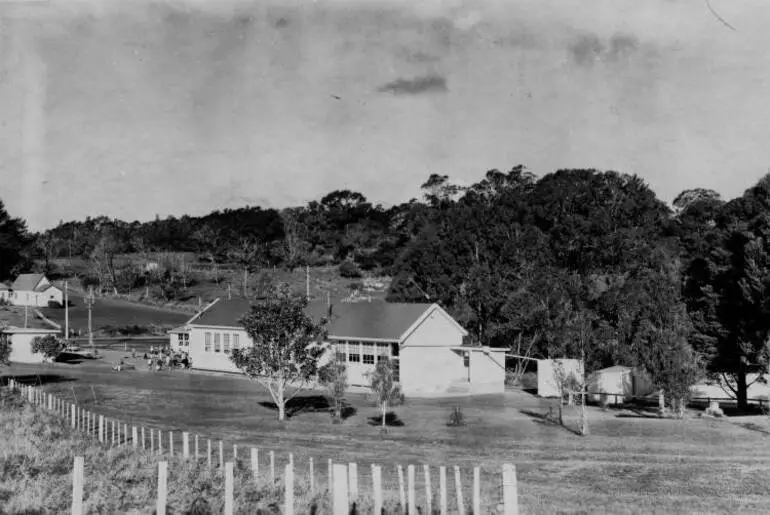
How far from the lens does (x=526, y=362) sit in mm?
→ 56625

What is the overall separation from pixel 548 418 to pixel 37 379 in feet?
103

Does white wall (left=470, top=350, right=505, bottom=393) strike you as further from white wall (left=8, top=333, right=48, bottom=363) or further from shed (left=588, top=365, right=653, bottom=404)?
white wall (left=8, top=333, right=48, bottom=363)

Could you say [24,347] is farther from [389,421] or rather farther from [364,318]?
[389,421]

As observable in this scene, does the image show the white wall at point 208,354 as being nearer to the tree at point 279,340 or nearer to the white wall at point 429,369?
the white wall at point 429,369

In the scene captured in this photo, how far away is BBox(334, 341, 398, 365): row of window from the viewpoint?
47062mm

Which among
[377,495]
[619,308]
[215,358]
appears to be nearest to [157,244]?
[215,358]

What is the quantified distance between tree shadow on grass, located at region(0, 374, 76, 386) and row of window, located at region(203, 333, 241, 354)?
10.5 meters

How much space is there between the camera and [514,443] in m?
29.2

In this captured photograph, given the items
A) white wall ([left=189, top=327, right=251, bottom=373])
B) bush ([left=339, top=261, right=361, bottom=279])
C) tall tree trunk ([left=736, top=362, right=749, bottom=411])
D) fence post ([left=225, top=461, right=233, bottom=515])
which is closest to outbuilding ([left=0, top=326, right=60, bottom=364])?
white wall ([left=189, top=327, right=251, bottom=373])

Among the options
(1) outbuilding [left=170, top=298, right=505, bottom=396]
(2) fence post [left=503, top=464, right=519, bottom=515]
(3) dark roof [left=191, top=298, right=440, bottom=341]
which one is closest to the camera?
(2) fence post [left=503, top=464, right=519, bottom=515]


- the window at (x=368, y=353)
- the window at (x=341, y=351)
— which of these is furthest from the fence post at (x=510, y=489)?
the window at (x=368, y=353)

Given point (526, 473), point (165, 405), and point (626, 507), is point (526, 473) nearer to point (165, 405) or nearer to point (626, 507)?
point (626, 507)

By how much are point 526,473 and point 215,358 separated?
3776cm

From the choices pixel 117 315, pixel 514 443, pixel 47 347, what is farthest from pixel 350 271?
pixel 514 443
